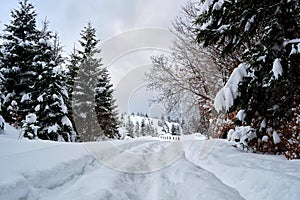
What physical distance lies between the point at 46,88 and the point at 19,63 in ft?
10.5

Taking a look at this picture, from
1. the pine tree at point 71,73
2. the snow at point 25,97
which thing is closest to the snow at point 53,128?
the snow at point 25,97

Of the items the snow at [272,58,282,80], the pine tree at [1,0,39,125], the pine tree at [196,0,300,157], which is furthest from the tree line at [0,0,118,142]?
the snow at [272,58,282,80]

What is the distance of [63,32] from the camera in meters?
23.3

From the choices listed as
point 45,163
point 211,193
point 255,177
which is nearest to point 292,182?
point 255,177

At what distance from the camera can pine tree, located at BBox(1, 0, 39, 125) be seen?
13891 millimetres

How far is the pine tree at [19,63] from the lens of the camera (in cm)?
1389

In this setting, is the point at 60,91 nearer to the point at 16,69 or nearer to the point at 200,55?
the point at 16,69

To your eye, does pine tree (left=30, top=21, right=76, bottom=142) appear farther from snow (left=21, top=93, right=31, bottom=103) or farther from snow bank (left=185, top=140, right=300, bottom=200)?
snow bank (left=185, top=140, right=300, bottom=200)

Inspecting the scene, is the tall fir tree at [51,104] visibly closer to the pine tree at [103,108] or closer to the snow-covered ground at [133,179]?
the pine tree at [103,108]

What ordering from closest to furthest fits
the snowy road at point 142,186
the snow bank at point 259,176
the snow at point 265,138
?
the snow bank at point 259,176, the snowy road at point 142,186, the snow at point 265,138

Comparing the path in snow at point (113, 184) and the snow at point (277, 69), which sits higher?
the snow at point (277, 69)

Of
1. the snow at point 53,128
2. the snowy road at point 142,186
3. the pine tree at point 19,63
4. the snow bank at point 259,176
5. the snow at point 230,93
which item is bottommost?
the snowy road at point 142,186

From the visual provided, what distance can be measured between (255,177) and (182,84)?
37.3 feet

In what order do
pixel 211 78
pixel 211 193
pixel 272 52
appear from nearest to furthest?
pixel 211 193, pixel 272 52, pixel 211 78
